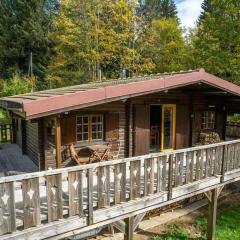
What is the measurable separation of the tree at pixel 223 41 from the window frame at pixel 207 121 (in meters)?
7.14

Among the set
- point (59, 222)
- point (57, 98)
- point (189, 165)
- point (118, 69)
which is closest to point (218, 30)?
point (118, 69)

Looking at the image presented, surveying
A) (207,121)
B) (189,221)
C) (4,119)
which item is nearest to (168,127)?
(207,121)

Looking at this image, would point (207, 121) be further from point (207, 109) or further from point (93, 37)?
point (93, 37)

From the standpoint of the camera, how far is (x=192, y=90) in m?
9.67

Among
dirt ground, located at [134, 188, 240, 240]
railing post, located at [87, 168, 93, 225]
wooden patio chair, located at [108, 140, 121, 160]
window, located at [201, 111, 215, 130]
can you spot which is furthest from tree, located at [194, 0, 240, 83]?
railing post, located at [87, 168, 93, 225]

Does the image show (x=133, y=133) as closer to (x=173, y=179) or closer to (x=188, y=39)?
(x=173, y=179)

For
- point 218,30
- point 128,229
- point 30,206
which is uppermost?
point 218,30

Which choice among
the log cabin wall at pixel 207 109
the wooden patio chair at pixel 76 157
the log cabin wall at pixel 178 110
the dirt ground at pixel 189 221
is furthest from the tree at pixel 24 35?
the dirt ground at pixel 189 221

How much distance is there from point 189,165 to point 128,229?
2039 mm

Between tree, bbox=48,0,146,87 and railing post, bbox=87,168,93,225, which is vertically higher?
tree, bbox=48,0,146,87

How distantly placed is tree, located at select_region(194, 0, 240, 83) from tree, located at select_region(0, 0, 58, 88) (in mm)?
19438

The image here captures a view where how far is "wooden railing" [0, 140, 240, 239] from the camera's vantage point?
419 cm

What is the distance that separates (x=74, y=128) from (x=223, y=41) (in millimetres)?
13802

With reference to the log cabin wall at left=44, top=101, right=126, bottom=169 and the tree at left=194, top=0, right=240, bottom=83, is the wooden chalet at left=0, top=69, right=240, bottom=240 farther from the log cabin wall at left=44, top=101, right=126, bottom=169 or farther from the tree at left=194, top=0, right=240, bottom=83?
the tree at left=194, top=0, right=240, bottom=83
